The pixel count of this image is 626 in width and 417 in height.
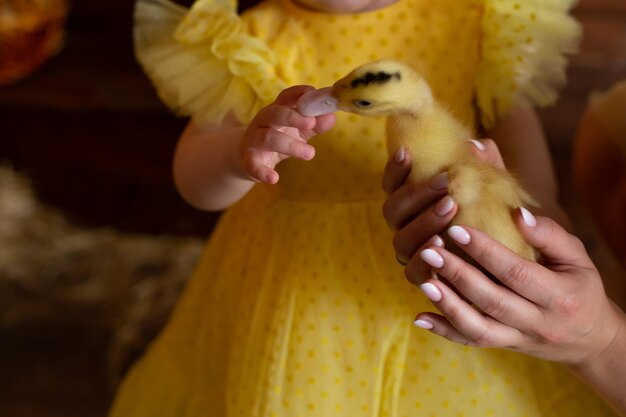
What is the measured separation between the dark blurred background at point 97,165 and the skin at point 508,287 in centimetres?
69

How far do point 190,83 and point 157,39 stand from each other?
0.09 meters

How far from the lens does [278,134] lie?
2.02 feet

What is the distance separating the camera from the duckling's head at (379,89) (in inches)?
20.6

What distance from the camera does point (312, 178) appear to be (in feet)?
2.53

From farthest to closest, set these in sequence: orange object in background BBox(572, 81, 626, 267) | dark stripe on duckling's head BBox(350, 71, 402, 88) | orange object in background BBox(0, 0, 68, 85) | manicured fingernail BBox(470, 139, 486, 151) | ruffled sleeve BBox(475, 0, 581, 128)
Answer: orange object in background BBox(0, 0, 68, 85)
orange object in background BBox(572, 81, 626, 267)
ruffled sleeve BBox(475, 0, 581, 128)
manicured fingernail BBox(470, 139, 486, 151)
dark stripe on duckling's head BBox(350, 71, 402, 88)

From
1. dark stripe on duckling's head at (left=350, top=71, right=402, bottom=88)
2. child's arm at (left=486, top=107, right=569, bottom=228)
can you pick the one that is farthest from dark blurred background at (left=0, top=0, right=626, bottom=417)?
dark stripe on duckling's head at (left=350, top=71, right=402, bottom=88)

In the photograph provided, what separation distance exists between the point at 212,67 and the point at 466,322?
1.20ft

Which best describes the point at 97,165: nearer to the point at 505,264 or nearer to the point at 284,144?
the point at 284,144

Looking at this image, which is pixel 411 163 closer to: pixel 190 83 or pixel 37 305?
pixel 190 83

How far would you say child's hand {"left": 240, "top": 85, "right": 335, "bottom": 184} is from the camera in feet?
1.99

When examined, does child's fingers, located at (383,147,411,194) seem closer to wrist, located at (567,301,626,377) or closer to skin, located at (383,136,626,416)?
skin, located at (383,136,626,416)

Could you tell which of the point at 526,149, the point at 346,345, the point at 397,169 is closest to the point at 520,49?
the point at 526,149

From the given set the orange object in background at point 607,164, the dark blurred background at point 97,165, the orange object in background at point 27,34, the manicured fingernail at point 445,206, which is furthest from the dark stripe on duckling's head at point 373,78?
the orange object in background at point 27,34

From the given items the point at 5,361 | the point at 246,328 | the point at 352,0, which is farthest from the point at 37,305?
the point at 352,0
